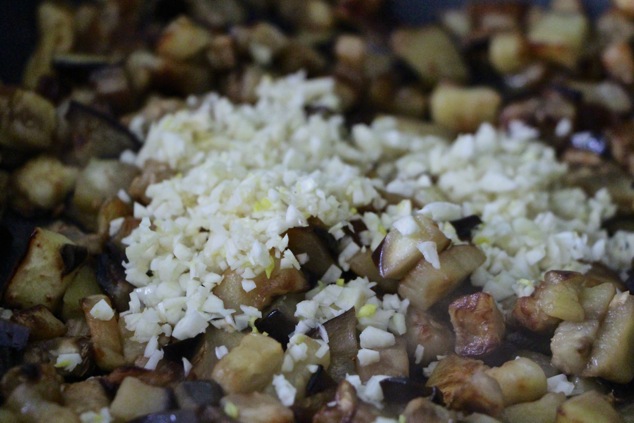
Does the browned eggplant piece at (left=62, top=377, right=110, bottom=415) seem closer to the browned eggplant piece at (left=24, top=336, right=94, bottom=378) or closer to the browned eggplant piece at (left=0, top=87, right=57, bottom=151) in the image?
the browned eggplant piece at (left=24, top=336, right=94, bottom=378)

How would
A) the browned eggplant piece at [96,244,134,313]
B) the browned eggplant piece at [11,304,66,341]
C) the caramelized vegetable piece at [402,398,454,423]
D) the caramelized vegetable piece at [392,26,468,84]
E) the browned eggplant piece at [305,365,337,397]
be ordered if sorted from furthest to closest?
1. the caramelized vegetable piece at [392,26,468,84]
2. the browned eggplant piece at [96,244,134,313]
3. the browned eggplant piece at [11,304,66,341]
4. the browned eggplant piece at [305,365,337,397]
5. the caramelized vegetable piece at [402,398,454,423]

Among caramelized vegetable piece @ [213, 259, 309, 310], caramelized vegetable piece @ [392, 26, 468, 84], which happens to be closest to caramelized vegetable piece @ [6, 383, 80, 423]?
caramelized vegetable piece @ [213, 259, 309, 310]

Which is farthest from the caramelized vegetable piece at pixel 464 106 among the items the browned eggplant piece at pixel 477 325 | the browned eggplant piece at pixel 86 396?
the browned eggplant piece at pixel 86 396

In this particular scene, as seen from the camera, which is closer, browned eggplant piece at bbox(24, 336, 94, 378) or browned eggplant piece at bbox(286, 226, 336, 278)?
browned eggplant piece at bbox(24, 336, 94, 378)

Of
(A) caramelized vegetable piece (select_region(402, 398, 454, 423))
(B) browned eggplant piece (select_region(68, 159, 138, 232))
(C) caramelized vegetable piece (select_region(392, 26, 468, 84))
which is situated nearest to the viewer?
(A) caramelized vegetable piece (select_region(402, 398, 454, 423))

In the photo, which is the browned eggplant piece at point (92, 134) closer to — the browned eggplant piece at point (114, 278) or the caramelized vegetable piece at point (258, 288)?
the browned eggplant piece at point (114, 278)

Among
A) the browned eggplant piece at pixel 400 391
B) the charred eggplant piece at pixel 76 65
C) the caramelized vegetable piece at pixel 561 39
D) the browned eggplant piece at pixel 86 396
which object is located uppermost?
the caramelized vegetable piece at pixel 561 39
